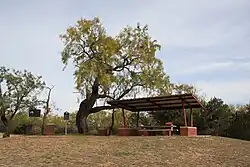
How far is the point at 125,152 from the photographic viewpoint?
13.7 m

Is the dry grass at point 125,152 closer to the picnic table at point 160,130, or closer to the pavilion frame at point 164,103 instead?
the picnic table at point 160,130

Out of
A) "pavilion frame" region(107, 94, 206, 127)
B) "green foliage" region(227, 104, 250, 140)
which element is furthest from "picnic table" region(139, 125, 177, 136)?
"green foliage" region(227, 104, 250, 140)

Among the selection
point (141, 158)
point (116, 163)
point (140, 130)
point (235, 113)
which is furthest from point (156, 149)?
point (235, 113)

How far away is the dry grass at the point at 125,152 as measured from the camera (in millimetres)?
11859

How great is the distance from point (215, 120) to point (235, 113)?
1913 mm

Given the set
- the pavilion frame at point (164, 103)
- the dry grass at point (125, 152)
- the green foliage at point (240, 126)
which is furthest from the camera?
the green foliage at point (240, 126)

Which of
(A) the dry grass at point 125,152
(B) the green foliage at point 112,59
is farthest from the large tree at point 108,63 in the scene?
(A) the dry grass at point 125,152

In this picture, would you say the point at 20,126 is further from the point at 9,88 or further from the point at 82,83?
the point at 82,83

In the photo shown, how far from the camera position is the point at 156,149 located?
14.3 metres

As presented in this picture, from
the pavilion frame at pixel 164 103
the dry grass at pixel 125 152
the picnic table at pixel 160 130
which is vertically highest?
the pavilion frame at pixel 164 103

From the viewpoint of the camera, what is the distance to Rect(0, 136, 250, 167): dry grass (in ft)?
38.9

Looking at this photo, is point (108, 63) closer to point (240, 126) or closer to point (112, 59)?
point (112, 59)

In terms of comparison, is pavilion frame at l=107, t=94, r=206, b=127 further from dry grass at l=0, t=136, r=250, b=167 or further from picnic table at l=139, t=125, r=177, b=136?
dry grass at l=0, t=136, r=250, b=167

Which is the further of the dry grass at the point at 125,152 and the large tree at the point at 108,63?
the large tree at the point at 108,63
